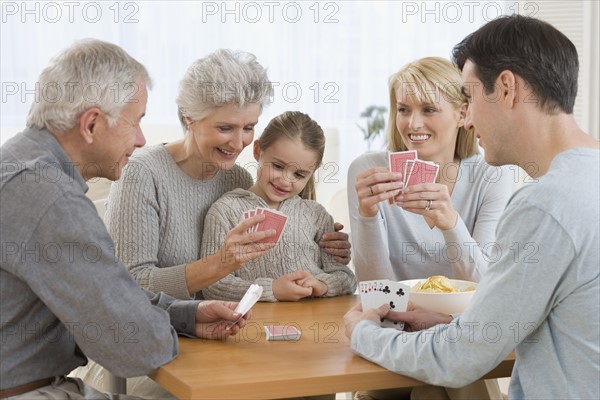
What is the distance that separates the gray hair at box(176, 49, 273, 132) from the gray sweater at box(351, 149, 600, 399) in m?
1.09

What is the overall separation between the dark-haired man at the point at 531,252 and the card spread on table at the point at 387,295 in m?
0.14

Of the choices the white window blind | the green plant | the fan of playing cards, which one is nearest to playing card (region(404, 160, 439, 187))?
the fan of playing cards

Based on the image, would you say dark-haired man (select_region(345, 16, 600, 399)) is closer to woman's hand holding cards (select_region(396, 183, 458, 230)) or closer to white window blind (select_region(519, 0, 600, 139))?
woman's hand holding cards (select_region(396, 183, 458, 230))

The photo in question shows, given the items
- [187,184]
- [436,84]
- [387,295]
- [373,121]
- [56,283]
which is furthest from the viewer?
[373,121]

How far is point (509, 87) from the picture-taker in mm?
1863

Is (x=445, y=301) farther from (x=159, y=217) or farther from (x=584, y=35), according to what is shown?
(x=584, y=35)

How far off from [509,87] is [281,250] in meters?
1.05

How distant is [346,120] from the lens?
6953mm

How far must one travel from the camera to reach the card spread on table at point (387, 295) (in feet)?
6.86

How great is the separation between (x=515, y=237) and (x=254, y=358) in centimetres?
67

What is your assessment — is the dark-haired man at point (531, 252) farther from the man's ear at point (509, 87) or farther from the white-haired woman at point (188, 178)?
the white-haired woman at point (188, 178)

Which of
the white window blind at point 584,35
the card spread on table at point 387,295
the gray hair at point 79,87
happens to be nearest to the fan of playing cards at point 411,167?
the card spread on table at point 387,295

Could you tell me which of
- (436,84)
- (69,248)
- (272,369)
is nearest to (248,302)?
(272,369)

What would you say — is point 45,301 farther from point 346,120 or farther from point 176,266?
point 346,120
